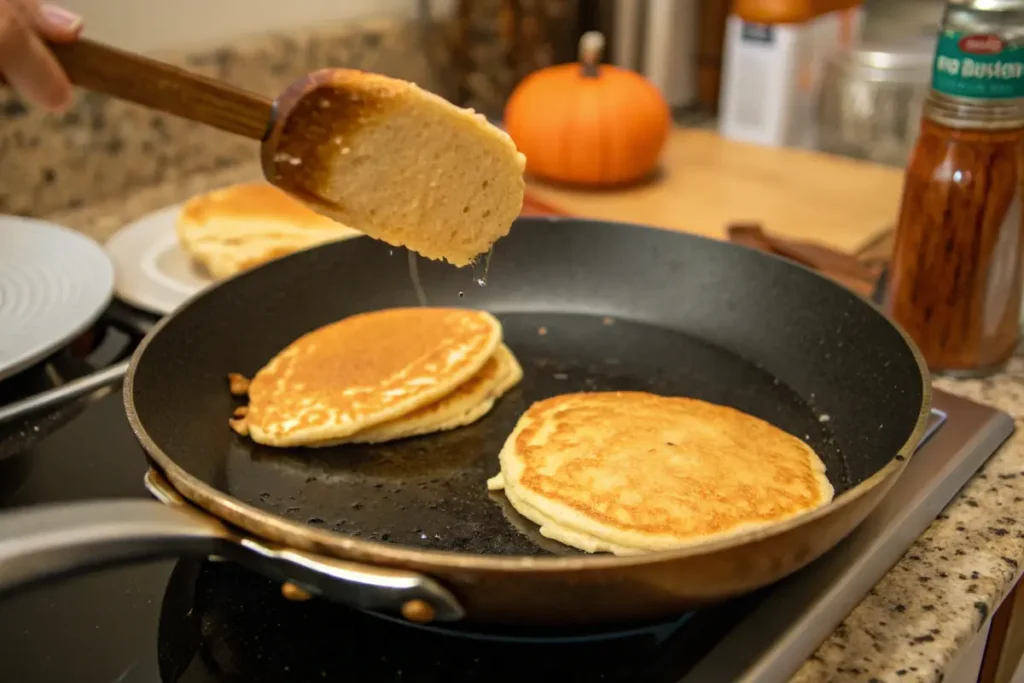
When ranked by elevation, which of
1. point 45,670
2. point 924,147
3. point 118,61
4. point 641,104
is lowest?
point 45,670

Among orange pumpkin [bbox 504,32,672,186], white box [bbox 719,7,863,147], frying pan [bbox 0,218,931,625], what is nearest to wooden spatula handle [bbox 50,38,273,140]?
frying pan [bbox 0,218,931,625]

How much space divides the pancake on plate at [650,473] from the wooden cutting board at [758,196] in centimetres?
62

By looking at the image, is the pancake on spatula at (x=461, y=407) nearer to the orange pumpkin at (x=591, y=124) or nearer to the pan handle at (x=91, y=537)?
the pan handle at (x=91, y=537)

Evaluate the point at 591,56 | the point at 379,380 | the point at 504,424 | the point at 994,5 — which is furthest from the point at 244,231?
the point at 994,5

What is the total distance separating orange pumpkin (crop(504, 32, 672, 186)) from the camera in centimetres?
165

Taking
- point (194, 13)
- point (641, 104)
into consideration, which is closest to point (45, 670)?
point (194, 13)

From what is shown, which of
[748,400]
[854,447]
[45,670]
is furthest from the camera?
[748,400]

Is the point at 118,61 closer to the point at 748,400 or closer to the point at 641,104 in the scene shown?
the point at 748,400

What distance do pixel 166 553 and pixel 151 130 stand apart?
3.66 ft

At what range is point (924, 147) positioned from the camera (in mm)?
944

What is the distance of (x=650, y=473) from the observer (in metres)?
0.78

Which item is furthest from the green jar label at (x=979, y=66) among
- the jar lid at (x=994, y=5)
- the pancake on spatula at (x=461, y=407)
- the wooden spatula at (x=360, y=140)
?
the pancake on spatula at (x=461, y=407)

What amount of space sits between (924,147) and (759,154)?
0.92m

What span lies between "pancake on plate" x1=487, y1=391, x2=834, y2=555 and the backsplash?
93 cm
